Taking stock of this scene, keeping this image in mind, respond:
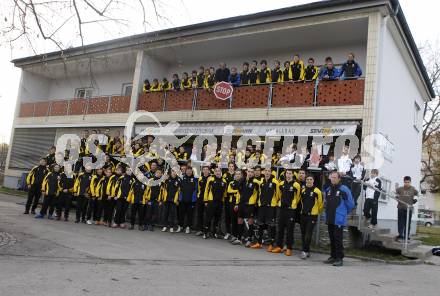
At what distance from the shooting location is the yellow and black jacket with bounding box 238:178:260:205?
11.5 m

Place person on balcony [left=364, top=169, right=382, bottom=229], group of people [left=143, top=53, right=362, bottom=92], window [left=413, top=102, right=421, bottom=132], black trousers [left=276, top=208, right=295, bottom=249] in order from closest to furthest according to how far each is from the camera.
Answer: black trousers [left=276, top=208, right=295, bottom=249] → person on balcony [left=364, top=169, right=382, bottom=229] → group of people [left=143, top=53, right=362, bottom=92] → window [left=413, top=102, right=421, bottom=132]

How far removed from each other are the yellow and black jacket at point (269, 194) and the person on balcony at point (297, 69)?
198 inches

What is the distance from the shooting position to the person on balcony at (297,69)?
15.0 m

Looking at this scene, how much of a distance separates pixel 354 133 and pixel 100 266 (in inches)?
348

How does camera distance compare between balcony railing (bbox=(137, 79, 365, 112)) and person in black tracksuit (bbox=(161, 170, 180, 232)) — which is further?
balcony railing (bbox=(137, 79, 365, 112))

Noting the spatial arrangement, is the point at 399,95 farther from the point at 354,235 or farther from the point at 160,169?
the point at 160,169

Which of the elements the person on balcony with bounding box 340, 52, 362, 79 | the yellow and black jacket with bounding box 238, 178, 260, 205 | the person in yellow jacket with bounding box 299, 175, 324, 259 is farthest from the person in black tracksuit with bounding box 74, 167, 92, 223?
the person on balcony with bounding box 340, 52, 362, 79

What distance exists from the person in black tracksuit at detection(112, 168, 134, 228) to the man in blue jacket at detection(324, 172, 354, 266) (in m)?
6.31

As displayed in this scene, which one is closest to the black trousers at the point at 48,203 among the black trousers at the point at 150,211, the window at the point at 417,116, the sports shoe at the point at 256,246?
the black trousers at the point at 150,211

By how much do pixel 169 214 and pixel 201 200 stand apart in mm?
1463

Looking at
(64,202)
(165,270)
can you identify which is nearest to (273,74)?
(64,202)

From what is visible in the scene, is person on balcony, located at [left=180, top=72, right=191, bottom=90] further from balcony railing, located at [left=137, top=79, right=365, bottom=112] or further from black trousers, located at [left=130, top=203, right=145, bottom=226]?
black trousers, located at [left=130, top=203, right=145, bottom=226]

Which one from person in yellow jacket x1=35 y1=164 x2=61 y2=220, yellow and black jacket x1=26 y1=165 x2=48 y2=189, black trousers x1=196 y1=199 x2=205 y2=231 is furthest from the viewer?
yellow and black jacket x1=26 y1=165 x2=48 y2=189

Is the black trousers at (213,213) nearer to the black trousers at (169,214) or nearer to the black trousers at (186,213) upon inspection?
the black trousers at (186,213)
